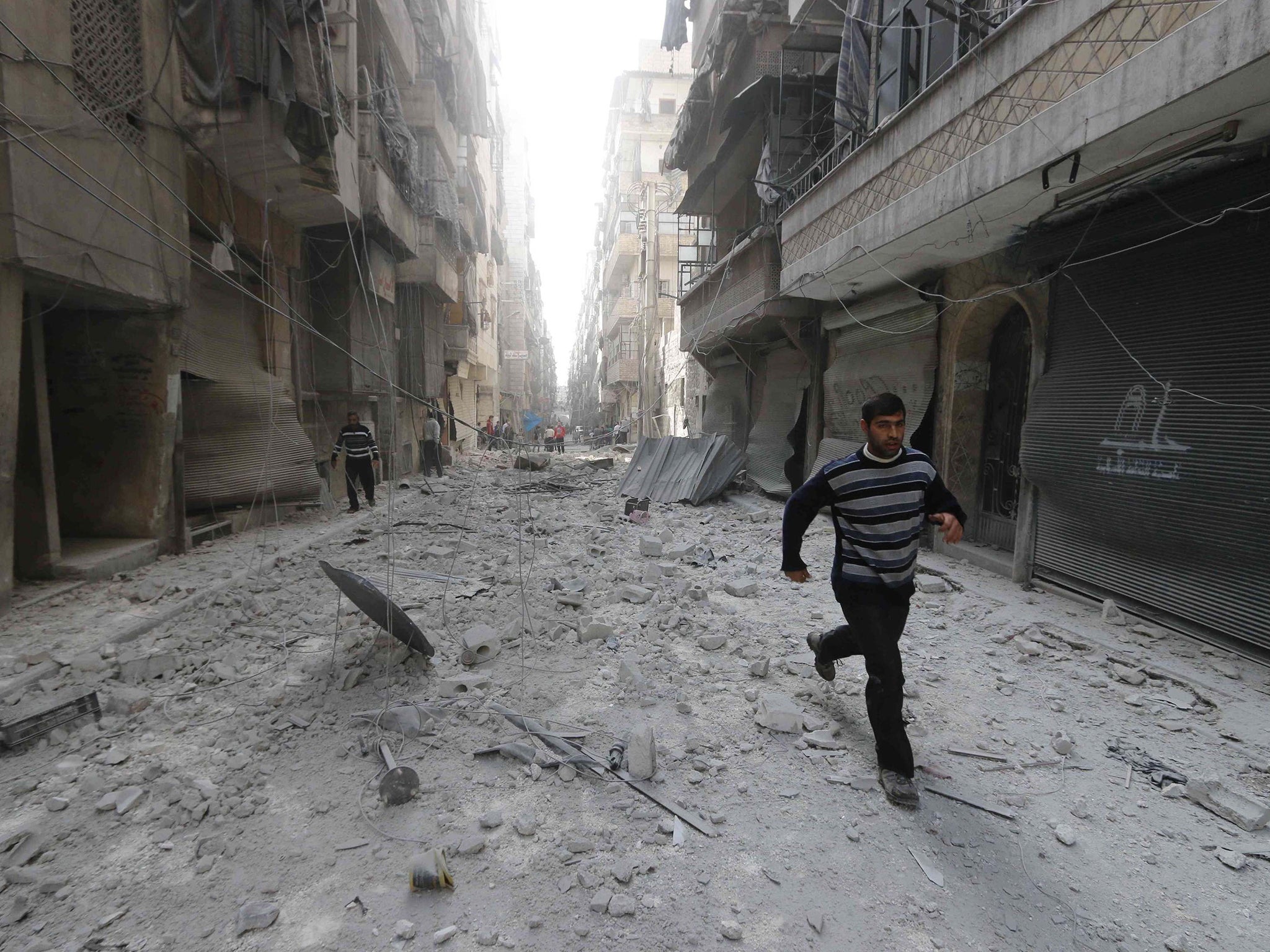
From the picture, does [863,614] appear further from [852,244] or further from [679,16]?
[679,16]

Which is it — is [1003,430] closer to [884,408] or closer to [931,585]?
[931,585]

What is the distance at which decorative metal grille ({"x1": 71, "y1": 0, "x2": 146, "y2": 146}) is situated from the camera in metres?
5.21

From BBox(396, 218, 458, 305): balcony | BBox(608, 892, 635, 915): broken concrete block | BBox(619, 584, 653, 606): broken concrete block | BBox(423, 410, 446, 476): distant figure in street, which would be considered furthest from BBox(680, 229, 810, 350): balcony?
BBox(608, 892, 635, 915): broken concrete block

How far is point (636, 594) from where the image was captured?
551 centimetres

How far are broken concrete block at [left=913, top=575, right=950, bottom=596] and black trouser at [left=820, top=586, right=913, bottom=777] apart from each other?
353 centimetres

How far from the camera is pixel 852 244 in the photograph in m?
7.52

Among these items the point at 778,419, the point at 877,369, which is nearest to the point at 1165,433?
the point at 877,369

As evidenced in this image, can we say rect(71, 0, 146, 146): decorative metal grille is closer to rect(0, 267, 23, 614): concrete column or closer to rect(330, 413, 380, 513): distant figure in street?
rect(0, 267, 23, 614): concrete column

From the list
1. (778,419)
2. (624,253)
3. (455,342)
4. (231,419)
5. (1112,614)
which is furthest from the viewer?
(624,253)

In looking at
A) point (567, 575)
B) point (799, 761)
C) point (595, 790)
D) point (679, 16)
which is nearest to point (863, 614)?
point (799, 761)

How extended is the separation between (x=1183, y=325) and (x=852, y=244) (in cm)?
370

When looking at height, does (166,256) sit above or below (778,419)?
above

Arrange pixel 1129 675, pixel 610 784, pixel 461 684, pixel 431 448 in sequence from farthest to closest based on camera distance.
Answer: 1. pixel 431 448
2. pixel 1129 675
3. pixel 461 684
4. pixel 610 784

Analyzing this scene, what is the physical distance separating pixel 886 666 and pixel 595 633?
2356mm
